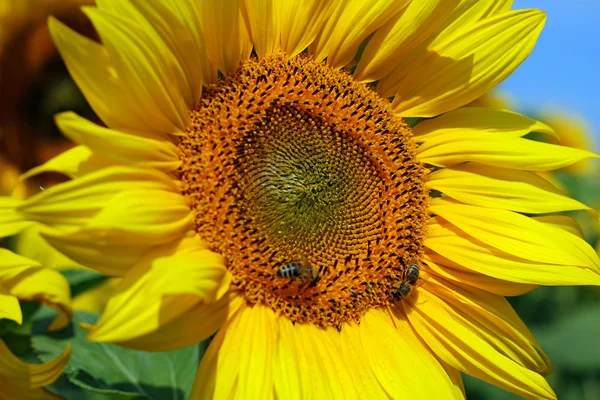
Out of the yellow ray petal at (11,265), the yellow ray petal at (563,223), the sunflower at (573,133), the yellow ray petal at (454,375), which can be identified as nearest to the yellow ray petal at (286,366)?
the yellow ray petal at (454,375)

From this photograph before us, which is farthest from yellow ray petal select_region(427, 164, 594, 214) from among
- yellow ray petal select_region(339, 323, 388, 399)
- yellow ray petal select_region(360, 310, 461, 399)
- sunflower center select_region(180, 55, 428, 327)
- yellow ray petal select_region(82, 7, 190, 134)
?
yellow ray petal select_region(82, 7, 190, 134)

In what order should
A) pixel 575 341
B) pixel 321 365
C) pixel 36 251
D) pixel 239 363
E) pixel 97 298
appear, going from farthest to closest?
pixel 575 341
pixel 97 298
pixel 36 251
pixel 321 365
pixel 239 363

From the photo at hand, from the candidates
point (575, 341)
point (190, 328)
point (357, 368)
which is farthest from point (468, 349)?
point (575, 341)

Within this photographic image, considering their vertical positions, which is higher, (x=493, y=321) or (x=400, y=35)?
(x=400, y=35)

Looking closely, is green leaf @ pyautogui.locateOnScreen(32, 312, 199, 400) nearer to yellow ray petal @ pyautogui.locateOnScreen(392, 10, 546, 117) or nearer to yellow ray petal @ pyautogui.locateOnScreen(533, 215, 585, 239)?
yellow ray petal @ pyautogui.locateOnScreen(392, 10, 546, 117)

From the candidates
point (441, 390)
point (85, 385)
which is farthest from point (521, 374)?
point (85, 385)

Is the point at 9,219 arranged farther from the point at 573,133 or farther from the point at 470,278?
the point at 573,133

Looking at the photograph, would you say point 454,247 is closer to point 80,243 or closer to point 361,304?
point 361,304
